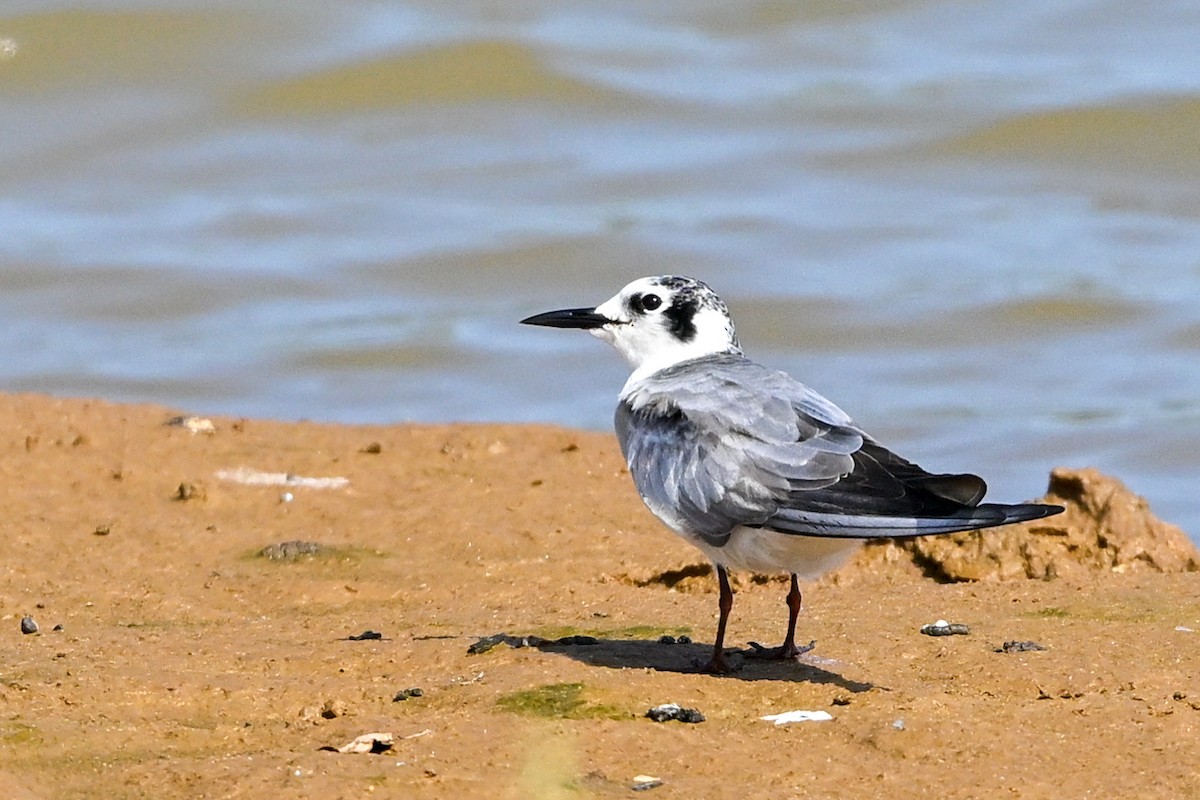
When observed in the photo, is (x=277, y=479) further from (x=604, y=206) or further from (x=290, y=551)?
(x=604, y=206)

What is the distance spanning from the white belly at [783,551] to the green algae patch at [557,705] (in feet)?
2.32

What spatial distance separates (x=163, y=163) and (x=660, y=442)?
11094mm

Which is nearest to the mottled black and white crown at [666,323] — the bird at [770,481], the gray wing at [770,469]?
the bird at [770,481]

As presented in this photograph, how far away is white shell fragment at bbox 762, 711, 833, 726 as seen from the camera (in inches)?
188

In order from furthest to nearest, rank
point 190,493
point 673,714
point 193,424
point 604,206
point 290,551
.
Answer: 1. point 604,206
2. point 193,424
3. point 190,493
4. point 290,551
5. point 673,714

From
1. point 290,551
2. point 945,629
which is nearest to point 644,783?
point 945,629

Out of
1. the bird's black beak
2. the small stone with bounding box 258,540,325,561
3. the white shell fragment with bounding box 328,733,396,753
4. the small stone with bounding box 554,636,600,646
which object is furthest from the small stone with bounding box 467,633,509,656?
the small stone with bounding box 258,540,325,561

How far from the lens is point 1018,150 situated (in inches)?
607

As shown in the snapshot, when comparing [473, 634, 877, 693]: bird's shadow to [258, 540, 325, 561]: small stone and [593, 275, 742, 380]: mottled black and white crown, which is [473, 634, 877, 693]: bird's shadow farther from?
[258, 540, 325, 561]: small stone

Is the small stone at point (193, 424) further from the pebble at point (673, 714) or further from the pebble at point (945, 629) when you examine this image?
the pebble at point (673, 714)

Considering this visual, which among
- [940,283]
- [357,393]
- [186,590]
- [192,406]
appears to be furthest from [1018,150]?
[186,590]

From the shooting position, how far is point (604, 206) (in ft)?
48.9

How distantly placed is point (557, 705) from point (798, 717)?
61 cm

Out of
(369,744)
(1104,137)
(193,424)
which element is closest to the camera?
(369,744)
